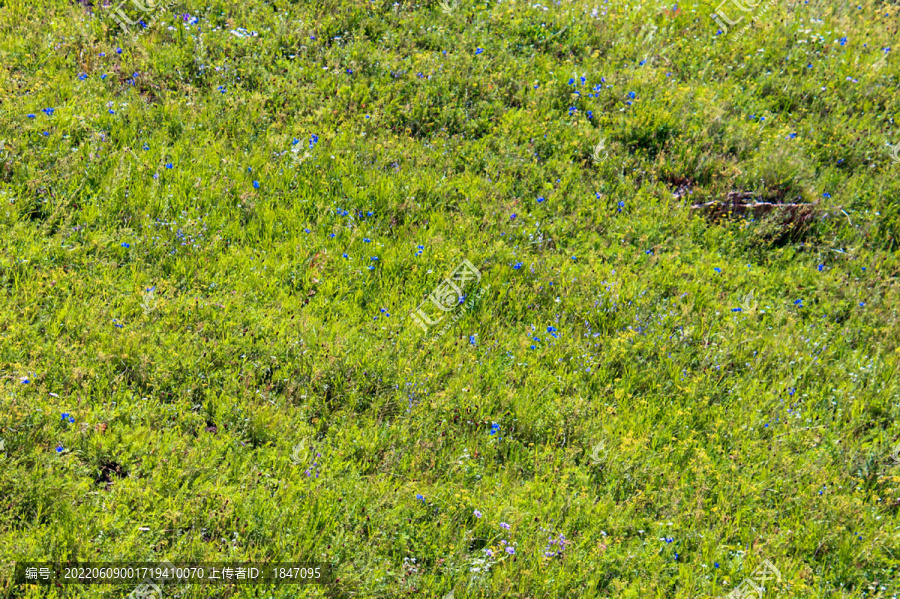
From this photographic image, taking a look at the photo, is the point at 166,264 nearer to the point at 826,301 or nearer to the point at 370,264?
the point at 370,264

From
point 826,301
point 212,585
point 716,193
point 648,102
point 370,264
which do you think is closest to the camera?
point 212,585

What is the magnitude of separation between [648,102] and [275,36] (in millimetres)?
5410

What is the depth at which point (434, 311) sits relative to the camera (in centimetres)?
667

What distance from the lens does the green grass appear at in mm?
4633

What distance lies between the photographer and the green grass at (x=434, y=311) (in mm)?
4633

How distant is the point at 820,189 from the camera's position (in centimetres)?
966

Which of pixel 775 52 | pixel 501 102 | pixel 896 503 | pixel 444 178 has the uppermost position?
pixel 775 52

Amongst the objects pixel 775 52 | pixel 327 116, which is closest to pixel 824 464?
pixel 327 116

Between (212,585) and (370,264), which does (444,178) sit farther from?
(212,585)

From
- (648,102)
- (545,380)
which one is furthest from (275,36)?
(545,380)

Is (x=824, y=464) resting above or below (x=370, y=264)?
below

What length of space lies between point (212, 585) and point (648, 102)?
8699 mm

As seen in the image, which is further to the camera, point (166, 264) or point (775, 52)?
point (775, 52)

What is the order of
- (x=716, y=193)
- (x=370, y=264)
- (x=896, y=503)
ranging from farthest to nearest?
(x=716, y=193) → (x=370, y=264) → (x=896, y=503)
